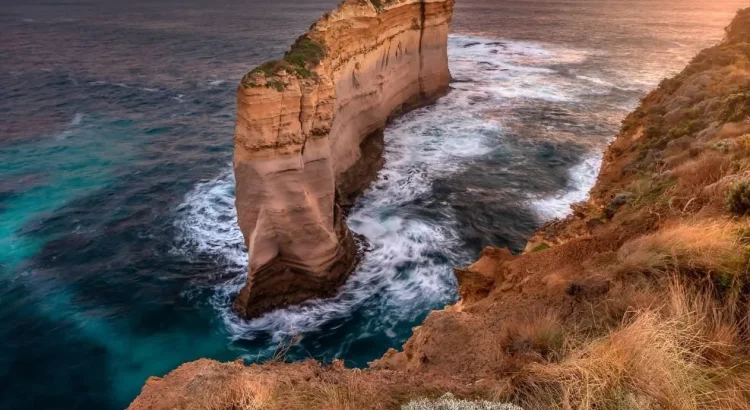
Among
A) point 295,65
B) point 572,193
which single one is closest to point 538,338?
point 295,65

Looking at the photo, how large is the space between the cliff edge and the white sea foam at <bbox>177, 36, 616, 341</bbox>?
17.8 ft

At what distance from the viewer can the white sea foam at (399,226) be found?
1439cm

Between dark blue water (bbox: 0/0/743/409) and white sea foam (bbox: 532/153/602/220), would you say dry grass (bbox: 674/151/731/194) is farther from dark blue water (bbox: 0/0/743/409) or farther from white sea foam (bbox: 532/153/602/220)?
white sea foam (bbox: 532/153/602/220)

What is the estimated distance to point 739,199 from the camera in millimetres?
7023

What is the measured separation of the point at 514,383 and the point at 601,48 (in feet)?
174

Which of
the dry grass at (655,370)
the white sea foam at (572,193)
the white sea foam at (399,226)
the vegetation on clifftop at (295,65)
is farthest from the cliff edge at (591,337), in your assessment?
the white sea foam at (572,193)

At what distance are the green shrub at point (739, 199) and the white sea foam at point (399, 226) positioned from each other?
8719mm

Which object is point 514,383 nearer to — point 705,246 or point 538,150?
point 705,246

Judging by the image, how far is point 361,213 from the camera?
1944cm

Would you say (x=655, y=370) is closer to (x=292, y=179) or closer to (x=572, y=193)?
(x=292, y=179)

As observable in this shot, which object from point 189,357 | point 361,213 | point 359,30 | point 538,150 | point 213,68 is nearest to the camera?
point 189,357

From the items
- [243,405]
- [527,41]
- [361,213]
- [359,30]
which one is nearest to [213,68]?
[359,30]

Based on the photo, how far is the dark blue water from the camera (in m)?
13.6

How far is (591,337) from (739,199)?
3.53 metres
